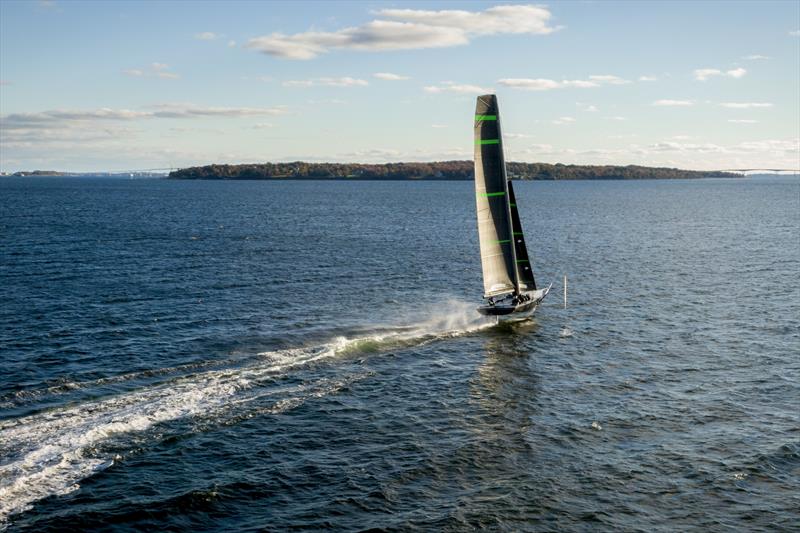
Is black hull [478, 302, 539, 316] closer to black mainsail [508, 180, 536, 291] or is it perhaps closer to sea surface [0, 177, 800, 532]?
sea surface [0, 177, 800, 532]

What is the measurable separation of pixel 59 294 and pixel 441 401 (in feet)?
152

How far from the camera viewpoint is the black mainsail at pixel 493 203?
57250mm

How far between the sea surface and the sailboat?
269 centimetres

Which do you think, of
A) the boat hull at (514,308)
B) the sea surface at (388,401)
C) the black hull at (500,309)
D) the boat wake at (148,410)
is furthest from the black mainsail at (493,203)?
the boat wake at (148,410)

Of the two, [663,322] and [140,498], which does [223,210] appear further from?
[140,498]

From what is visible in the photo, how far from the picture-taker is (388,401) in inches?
1671

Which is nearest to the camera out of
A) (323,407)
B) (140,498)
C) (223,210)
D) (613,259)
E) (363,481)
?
(140,498)

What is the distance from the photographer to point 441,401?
42812 millimetres

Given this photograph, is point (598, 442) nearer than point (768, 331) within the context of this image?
Yes

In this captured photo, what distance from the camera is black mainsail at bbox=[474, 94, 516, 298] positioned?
57.2 m

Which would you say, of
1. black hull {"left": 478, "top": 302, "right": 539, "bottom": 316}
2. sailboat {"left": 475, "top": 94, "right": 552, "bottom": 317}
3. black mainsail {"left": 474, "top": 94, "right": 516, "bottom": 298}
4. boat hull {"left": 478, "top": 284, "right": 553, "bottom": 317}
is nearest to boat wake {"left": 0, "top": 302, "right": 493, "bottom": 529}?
black hull {"left": 478, "top": 302, "right": 539, "bottom": 316}

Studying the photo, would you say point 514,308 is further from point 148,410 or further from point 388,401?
point 148,410

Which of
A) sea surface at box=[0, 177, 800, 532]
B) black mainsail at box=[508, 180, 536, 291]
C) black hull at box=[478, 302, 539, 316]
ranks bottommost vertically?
sea surface at box=[0, 177, 800, 532]

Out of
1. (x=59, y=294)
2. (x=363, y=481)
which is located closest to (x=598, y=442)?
(x=363, y=481)
